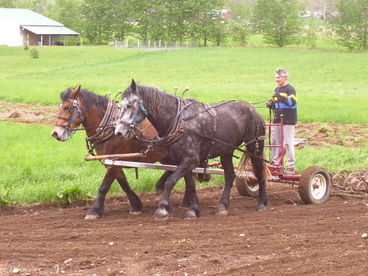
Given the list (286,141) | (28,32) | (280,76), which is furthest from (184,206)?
(28,32)

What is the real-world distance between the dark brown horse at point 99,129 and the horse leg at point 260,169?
146 centimetres

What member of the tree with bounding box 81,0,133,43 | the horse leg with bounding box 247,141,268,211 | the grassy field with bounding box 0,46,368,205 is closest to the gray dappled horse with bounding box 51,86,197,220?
the grassy field with bounding box 0,46,368,205

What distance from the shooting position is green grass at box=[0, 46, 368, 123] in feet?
85.9

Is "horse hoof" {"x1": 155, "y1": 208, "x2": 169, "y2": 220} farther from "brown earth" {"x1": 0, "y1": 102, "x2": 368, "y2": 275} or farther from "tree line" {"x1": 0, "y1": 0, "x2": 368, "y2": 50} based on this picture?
"tree line" {"x1": 0, "y1": 0, "x2": 368, "y2": 50}

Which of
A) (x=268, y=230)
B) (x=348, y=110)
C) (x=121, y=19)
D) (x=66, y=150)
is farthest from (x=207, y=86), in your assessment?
(x=121, y=19)

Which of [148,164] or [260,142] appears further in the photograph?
[260,142]

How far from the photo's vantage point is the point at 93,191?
1120cm

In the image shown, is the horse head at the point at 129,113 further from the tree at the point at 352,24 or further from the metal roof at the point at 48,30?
the metal roof at the point at 48,30

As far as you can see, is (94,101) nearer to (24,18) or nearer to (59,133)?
(59,133)

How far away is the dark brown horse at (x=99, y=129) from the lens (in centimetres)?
944

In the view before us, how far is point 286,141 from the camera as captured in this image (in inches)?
422

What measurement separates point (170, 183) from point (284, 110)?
8.17 feet

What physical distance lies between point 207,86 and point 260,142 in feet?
77.8

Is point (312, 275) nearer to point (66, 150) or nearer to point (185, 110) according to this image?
point (185, 110)
